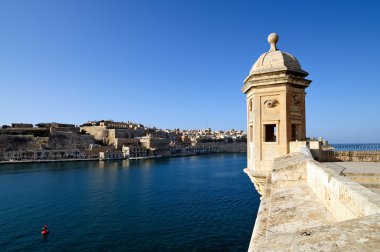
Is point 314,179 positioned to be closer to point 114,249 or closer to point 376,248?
point 376,248

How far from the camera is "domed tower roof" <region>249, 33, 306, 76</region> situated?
733 centimetres

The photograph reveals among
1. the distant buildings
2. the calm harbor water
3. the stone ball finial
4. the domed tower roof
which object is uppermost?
the stone ball finial

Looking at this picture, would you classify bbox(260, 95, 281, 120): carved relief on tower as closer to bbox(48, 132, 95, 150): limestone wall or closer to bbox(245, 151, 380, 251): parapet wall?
bbox(245, 151, 380, 251): parapet wall

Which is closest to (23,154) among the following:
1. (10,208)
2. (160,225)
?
(10,208)

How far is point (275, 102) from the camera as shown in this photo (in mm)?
7477

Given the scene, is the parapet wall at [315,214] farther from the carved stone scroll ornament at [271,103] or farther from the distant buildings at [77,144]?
the distant buildings at [77,144]

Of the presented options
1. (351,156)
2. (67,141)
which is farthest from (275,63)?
(67,141)

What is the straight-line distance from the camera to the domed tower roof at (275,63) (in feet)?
24.0

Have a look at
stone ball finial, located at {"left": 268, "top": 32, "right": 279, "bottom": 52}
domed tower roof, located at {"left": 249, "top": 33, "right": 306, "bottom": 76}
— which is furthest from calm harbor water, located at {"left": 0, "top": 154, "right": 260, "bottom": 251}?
stone ball finial, located at {"left": 268, "top": 32, "right": 279, "bottom": 52}

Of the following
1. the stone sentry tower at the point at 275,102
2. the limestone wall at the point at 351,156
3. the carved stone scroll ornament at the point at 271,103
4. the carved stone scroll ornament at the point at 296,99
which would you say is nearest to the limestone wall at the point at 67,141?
the stone sentry tower at the point at 275,102

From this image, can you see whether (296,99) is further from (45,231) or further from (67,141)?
(67,141)

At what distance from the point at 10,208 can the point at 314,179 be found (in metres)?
29.2

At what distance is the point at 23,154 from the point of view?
7844cm

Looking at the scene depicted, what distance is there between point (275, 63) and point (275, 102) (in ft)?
3.53
